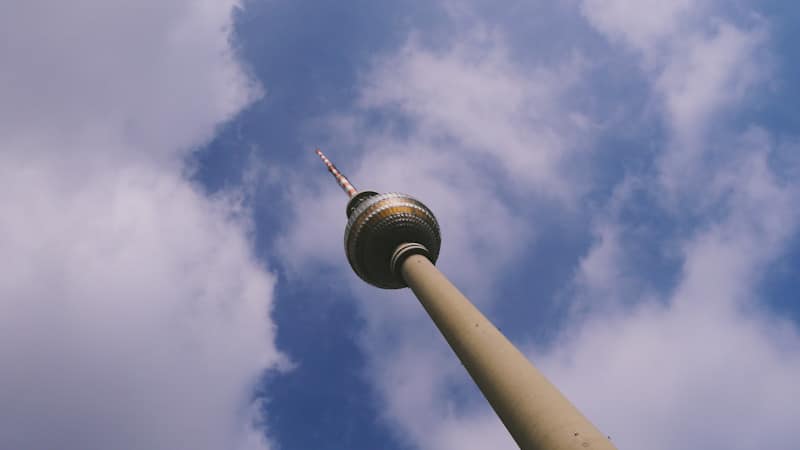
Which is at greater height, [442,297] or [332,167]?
[332,167]

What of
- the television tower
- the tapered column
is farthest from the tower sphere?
the tapered column

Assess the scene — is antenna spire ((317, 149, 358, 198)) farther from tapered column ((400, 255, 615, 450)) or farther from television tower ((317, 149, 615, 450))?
tapered column ((400, 255, 615, 450))

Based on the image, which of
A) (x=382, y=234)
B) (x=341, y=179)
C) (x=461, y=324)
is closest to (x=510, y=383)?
(x=461, y=324)

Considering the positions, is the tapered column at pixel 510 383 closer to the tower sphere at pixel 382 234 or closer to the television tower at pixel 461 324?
the television tower at pixel 461 324

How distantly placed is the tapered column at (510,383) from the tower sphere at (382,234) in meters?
12.1

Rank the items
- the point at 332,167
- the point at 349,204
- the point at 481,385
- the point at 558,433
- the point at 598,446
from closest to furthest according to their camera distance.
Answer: the point at 598,446
the point at 558,433
the point at 481,385
the point at 349,204
the point at 332,167

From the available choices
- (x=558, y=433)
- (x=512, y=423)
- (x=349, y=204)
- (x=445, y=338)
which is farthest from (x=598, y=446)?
(x=349, y=204)

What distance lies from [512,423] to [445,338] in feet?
29.0

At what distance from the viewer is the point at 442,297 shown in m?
28.6

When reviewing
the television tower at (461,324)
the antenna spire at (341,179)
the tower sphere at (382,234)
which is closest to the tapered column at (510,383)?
the television tower at (461,324)

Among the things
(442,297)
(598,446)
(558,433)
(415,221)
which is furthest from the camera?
(415,221)

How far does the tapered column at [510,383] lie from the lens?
15.4 meters

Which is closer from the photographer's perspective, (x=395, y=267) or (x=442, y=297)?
(x=442, y=297)

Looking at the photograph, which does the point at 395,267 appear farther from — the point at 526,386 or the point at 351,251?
the point at 526,386
